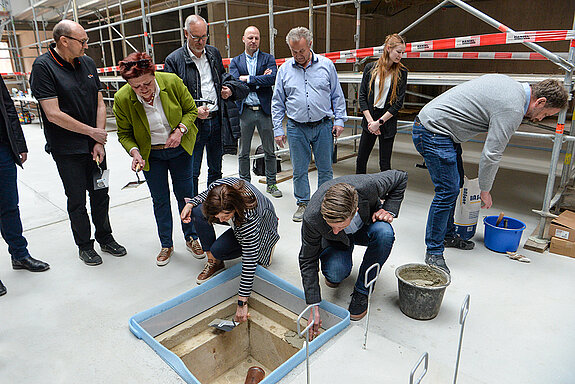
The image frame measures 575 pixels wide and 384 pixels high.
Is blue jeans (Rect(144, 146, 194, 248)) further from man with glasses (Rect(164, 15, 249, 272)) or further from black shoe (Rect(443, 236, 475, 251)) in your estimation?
black shoe (Rect(443, 236, 475, 251))

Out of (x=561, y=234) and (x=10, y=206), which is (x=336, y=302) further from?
(x=10, y=206)

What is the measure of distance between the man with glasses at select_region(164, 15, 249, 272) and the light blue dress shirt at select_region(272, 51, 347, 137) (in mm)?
323

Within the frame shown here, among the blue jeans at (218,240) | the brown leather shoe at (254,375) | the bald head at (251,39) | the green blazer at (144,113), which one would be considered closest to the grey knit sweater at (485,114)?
the blue jeans at (218,240)

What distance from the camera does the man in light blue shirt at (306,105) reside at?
8.80ft

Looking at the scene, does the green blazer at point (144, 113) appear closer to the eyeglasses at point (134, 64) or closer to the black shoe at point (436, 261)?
the eyeglasses at point (134, 64)

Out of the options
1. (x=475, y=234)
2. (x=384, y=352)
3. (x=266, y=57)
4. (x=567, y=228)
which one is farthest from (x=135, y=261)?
(x=567, y=228)

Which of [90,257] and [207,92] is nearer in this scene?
[90,257]

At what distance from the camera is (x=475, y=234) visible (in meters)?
2.66

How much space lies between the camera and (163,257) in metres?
2.36

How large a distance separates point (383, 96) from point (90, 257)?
2.32 metres

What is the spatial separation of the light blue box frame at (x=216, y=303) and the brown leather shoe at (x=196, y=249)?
350mm

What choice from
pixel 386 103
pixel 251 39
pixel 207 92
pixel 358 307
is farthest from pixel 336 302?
pixel 251 39

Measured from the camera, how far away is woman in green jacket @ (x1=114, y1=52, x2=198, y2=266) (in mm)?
1934

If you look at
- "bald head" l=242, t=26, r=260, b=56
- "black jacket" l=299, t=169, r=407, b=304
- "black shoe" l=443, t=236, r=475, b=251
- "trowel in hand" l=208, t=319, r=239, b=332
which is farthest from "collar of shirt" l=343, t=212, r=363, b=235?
"bald head" l=242, t=26, r=260, b=56
